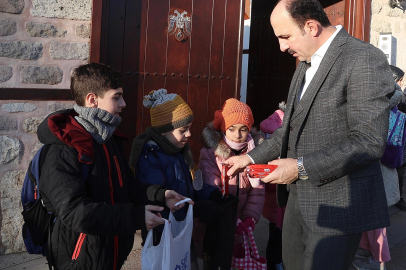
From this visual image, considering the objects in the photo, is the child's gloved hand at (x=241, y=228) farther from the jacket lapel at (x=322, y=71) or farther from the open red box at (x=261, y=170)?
the jacket lapel at (x=322, y=71)

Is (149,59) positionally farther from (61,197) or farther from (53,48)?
(61,197)

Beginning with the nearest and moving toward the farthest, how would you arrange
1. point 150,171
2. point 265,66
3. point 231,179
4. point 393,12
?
point 150,171, point 231,179, point 393,12, point 265,66

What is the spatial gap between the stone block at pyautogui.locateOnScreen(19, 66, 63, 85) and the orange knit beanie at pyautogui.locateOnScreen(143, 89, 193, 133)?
105cm

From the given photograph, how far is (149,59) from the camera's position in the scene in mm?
3914

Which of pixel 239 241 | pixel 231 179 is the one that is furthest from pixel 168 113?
pixel 239 241

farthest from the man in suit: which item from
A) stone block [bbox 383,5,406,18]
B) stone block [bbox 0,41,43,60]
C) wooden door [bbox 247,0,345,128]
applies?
wooden door [bbox 247,0,345,128]

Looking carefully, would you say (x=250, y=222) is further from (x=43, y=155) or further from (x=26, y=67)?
(x=26, y=67)

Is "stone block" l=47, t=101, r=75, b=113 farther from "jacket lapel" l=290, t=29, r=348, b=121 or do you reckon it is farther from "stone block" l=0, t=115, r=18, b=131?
"jacket lapel" l=290, t=29, r=348, b=121

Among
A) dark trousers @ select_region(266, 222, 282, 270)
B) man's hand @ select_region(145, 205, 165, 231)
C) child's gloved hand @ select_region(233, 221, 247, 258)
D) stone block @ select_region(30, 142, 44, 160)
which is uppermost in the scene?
stone block @ select_region(30, 142, 44, 160)

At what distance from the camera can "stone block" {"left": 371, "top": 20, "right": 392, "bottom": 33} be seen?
5121 mm

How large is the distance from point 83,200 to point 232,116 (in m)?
1.72

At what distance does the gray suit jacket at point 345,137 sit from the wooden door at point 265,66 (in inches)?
159

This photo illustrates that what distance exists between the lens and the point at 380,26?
5172 millimetres

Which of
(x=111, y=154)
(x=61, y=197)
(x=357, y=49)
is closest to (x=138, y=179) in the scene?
(x=111, y=154)
